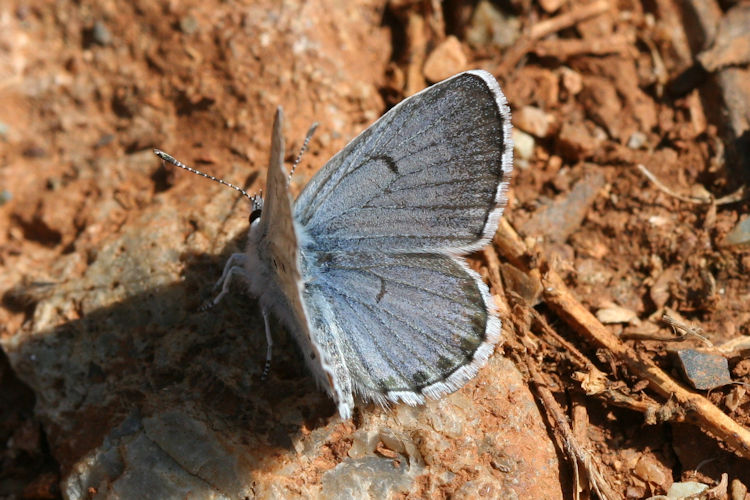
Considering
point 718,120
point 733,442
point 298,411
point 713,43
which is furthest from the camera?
point 713,43

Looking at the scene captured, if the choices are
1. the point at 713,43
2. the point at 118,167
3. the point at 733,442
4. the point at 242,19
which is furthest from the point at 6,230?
the point at 713,43

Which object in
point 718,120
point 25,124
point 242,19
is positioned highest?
point 242,19

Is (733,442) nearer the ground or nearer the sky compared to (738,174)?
nearer the ground

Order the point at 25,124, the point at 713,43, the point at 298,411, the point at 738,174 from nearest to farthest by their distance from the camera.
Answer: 1. the point at 298,411
2. the point at 738,174
3. the point at 713,43
4. the point at 25,124

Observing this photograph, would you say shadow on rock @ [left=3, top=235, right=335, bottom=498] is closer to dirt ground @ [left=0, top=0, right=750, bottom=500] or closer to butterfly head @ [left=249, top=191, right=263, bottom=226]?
dirt ground @ [left=0, top=0, right=750, bottom=500]

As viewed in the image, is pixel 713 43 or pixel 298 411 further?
pixel 713 43

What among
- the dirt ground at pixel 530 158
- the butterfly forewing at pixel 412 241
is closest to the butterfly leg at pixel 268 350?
the dirt ground at pixel 530 158

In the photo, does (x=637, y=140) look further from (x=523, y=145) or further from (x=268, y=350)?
(x=268, y=350)

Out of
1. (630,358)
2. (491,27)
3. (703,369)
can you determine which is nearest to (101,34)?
(491,27)

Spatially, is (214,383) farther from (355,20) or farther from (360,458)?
(355,20)
